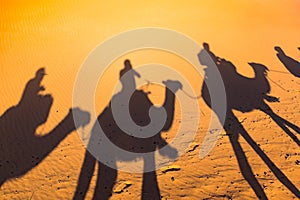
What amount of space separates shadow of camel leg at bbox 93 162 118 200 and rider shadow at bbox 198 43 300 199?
10.1ft

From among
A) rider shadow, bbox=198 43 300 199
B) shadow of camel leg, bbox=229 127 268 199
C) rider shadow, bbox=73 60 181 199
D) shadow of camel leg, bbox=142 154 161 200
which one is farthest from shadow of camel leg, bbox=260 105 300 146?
shadow of camel leg, bbox=142 154 161 200

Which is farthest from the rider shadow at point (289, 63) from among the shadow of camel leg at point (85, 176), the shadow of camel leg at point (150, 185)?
the shadow of camel leg at point (85, 176)

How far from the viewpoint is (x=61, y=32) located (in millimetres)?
14391

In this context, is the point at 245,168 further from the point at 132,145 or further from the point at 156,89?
the point at 156,89

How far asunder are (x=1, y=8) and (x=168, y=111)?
12.1 metres

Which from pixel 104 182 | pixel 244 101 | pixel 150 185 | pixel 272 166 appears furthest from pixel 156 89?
pixel 272 166

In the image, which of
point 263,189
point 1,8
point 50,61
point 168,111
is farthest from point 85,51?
point 263,189

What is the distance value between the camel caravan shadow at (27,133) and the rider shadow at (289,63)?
8107 mm

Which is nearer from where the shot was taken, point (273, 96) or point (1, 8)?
point (273, 96)

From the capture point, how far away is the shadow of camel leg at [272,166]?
6668 mm

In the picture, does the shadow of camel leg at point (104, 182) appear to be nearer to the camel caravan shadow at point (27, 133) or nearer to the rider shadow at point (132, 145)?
the rider shadow at point (132, 145)

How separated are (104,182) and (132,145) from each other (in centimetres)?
148

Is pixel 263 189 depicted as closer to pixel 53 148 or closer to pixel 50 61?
pixel 53 148

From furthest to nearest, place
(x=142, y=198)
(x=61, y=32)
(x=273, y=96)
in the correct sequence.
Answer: (x=61, y=32)
(x=273, y=96)
(x=142, y=198)
